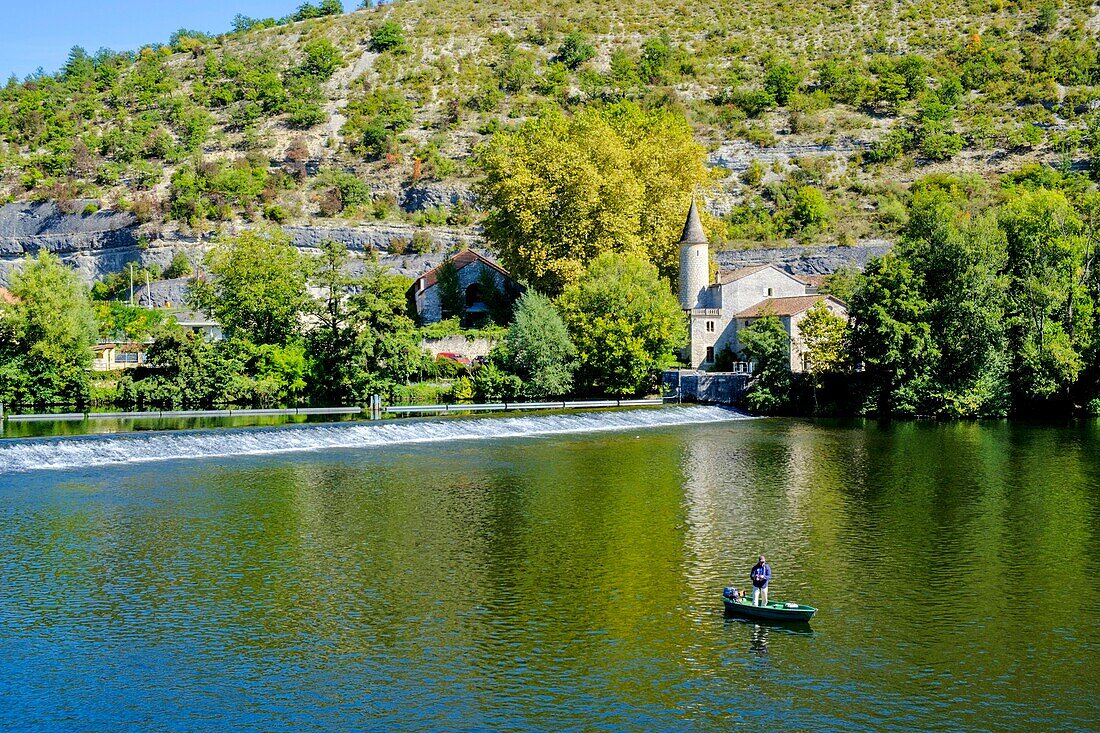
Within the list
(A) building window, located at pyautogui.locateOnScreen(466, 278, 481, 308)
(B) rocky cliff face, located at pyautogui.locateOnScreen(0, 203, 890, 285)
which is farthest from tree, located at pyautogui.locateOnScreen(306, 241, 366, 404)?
(B) rocky cliff face, located at pyautogui.locateOnScreen(0, 203, 890, 285)

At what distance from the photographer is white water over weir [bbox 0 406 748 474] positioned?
123ft

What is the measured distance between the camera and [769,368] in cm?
5959

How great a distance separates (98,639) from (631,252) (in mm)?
51553

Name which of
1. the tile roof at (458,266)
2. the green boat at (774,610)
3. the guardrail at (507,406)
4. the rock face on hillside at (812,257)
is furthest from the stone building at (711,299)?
the green boat at (774,610)

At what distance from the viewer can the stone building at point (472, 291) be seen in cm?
7606

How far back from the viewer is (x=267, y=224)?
315 feet

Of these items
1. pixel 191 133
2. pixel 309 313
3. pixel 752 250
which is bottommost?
pixel 309 313

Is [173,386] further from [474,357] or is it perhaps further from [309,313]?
[474,357]

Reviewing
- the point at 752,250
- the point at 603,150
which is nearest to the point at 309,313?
the point at 603,150

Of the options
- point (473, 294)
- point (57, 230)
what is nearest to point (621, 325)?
point (473, 294)

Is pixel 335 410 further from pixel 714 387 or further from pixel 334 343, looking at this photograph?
pixel 714 387

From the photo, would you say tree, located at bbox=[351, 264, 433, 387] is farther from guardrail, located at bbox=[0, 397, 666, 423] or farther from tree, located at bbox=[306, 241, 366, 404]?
guardrail, located at bbox=[0, 397, 666, 423]

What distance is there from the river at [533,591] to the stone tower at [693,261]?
28680 mm

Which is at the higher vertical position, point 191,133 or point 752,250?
point 191,133
